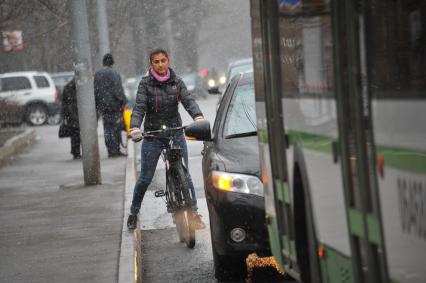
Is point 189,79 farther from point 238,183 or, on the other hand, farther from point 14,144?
point 238,183

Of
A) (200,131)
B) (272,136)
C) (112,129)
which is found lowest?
(112,129)

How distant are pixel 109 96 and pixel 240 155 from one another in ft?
40.3

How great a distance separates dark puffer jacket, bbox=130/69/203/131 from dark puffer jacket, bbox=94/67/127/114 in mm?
9814

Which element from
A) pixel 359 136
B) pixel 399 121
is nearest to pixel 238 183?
pixel 359 136

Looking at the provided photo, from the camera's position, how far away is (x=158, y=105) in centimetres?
1088

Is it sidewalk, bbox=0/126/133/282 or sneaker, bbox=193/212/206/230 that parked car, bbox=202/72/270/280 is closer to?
sidewalk, bbox=0/126/133/282

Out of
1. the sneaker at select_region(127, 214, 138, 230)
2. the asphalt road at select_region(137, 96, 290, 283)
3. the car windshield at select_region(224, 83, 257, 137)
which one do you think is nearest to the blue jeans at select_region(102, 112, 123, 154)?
the asphalt road at select_region(137, 96, 290, 283)

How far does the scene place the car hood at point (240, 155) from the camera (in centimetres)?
850

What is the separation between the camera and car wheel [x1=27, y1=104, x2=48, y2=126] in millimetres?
41906

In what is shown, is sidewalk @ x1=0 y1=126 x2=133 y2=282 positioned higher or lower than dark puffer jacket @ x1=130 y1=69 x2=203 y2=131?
lower

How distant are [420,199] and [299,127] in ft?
6.87

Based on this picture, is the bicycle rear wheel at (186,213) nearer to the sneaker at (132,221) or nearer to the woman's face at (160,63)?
the sneaker at (132,221)

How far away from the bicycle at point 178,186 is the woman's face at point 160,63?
21.6 inches

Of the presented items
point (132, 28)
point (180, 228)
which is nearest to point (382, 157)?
point (180, 228)
